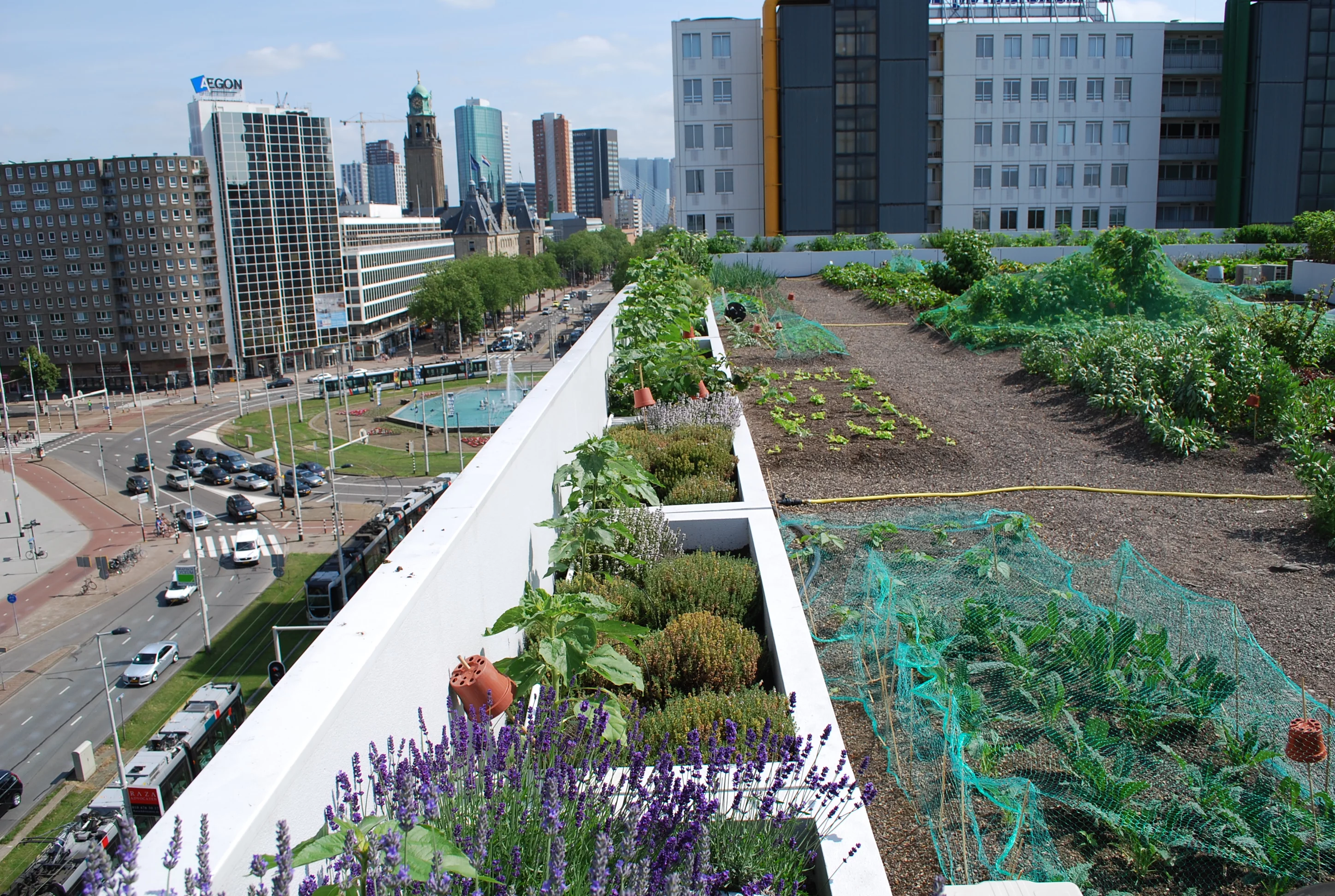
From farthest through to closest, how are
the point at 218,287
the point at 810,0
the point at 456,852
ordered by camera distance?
the point at 218,287 < the point at 810,0 < the point at 456,852

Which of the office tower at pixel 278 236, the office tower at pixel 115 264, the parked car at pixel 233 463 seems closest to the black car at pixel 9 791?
the parked car at pixel 233 463

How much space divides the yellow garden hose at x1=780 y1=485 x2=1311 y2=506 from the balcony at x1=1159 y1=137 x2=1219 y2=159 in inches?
1692

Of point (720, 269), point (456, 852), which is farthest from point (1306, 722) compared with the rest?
point (720, 269)

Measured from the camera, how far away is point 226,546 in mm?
46469

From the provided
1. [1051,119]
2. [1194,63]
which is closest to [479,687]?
[1051,119]

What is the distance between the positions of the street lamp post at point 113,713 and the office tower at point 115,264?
5870 centimetres

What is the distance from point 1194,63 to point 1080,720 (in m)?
48.4

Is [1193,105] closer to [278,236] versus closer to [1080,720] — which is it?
[1080,720]

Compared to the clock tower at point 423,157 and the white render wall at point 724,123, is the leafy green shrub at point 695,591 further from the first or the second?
the clock tower at point 423,157

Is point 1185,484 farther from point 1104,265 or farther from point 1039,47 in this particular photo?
point 1039,47

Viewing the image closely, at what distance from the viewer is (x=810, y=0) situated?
125ft

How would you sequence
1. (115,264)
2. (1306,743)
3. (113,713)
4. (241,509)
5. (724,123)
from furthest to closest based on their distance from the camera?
1. (115,264)
2. (241,509)
3. (724,123)
4. (113,713)
5. (1306,743)

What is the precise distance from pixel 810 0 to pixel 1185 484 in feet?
119

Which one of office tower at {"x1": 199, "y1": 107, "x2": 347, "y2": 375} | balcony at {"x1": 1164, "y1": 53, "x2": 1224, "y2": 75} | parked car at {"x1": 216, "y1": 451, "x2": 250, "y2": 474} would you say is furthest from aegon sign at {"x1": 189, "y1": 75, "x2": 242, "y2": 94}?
balcony at {"x1": 1164, "y1": 53, "x2": 1224, "y2": 75}
